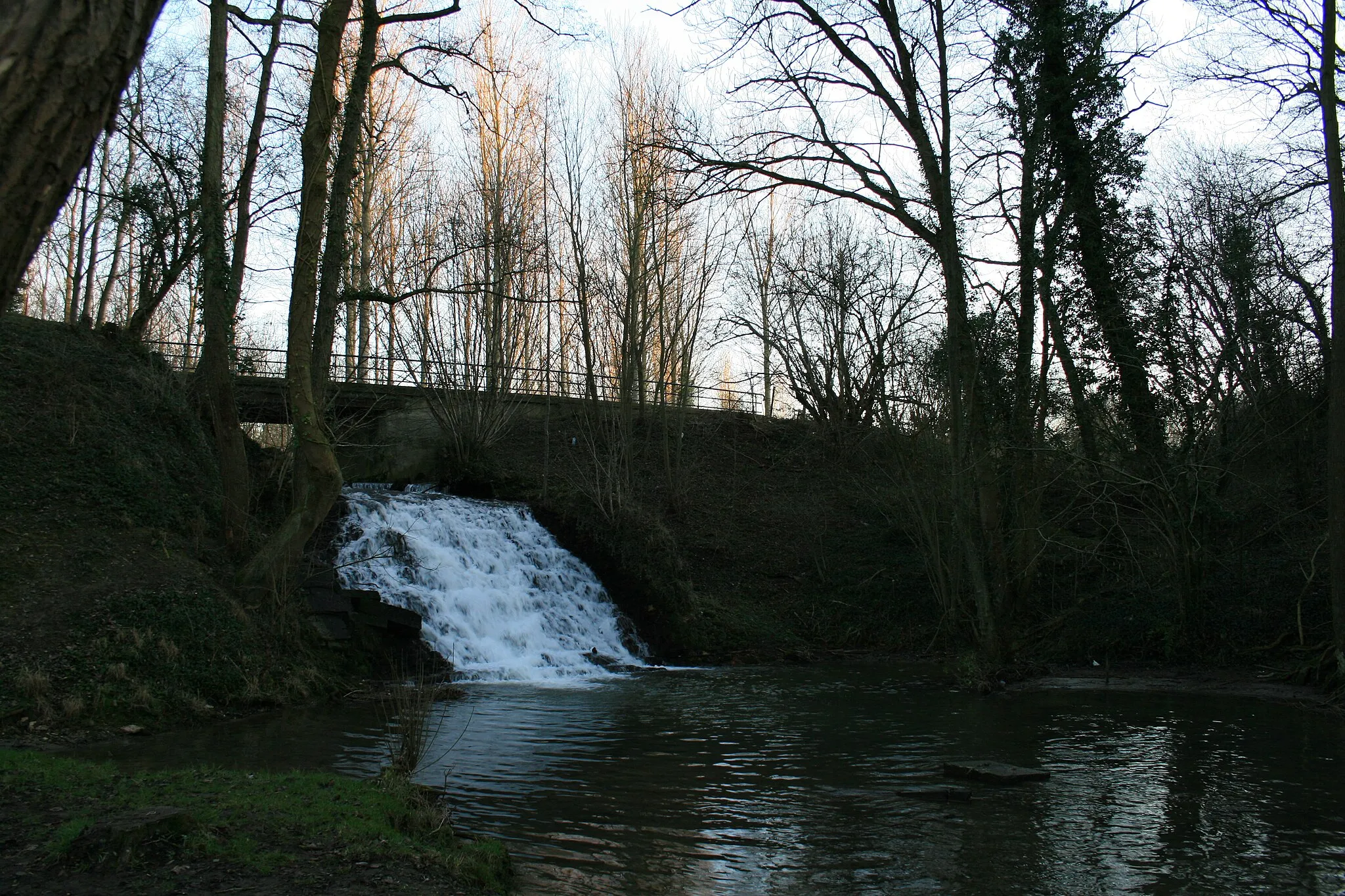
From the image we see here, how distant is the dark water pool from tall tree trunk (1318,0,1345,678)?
4.97 ft

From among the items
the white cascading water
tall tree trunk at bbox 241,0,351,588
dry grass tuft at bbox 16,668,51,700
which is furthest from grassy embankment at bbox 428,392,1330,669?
dry grass tuft at bbox 16,668,51,700

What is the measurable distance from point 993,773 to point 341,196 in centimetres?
1111

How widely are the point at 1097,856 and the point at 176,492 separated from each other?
13.6 metres

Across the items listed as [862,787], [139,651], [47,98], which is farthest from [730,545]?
[47,98]

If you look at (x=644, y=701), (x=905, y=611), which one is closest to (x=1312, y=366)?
(x=905, y=611)

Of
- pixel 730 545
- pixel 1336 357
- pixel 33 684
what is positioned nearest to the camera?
pixel 33 684

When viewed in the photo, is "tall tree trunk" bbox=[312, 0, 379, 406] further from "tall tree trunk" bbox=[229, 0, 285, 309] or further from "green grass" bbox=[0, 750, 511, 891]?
"green grass" bbox=[0, 750, 511, 891]

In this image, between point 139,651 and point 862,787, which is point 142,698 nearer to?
point 139,651

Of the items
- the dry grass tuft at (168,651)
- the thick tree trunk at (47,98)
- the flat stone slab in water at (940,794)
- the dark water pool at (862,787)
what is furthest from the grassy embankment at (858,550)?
the thick tree trunk at (47,98)

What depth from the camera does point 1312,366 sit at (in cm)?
1702

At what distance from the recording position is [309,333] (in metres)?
12.7

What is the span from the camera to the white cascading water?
16.0 m

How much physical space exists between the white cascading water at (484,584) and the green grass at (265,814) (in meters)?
8.60

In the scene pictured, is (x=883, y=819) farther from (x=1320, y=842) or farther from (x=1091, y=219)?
(x=1091, y=219)
